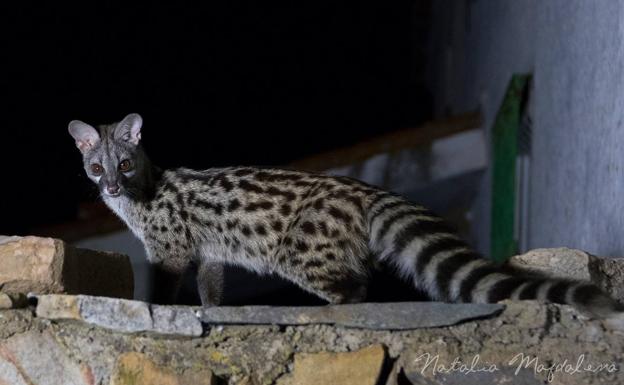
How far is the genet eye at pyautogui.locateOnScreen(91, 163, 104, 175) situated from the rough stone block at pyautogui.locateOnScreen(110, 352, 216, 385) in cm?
152

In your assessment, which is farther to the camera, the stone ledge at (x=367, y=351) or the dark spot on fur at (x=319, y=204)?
the dark spot on fur at (x=319, y=204)

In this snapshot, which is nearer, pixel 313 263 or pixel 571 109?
pixel 313 263

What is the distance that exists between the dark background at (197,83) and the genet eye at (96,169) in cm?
588

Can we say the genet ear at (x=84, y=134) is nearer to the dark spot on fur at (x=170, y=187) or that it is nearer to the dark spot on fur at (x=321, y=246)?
the dark spot on fur at (x=170, y=187)

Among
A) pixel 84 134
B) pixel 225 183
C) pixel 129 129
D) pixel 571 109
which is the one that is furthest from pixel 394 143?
pixel 225 183

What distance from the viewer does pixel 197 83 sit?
12938 millimetres

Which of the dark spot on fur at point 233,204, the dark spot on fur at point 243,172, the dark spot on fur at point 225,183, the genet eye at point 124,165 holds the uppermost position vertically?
the genet eye at point 124,165

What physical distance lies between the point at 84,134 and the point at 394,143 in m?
4.97

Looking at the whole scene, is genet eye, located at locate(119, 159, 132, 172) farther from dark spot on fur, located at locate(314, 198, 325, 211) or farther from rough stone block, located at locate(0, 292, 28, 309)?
rough stone block, located at locate(0, 292, 28, 309)

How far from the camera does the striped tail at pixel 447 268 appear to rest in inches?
131

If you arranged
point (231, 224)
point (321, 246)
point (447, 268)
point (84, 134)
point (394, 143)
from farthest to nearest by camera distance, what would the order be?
point (394, 143)
point (84, 134)
point (231, 224)
point (321, 246)
point (447, 268)

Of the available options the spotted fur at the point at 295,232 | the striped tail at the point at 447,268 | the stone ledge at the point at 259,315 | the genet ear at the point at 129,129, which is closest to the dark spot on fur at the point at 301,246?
the spotted fur at the point at 295,232

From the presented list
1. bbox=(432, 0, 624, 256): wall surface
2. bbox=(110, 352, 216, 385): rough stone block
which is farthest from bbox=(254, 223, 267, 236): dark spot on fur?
bbox=(432, 0, 624, 256): wall surface

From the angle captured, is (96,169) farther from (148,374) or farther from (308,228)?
(148,374)
